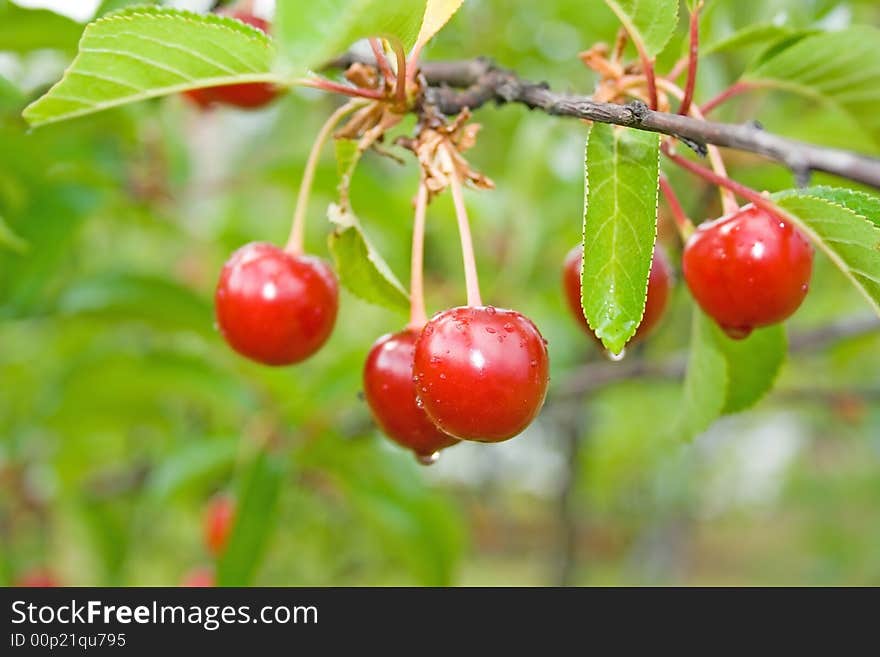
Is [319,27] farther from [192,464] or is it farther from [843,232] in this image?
[192,464]

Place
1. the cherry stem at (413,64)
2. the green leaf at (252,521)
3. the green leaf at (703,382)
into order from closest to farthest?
the cherry stem at (413,64) → the green leaf at (703,382) → the green leaf at (252,521)

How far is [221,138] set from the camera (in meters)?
6.43

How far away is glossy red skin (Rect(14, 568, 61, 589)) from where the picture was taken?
3.17 metres

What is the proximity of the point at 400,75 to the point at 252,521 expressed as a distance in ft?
4.21

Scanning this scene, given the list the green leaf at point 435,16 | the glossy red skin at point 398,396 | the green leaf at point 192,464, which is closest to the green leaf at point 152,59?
the green leaf at point 435,16

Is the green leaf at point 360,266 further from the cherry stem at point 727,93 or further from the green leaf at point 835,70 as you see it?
the green leaf at point 835,70

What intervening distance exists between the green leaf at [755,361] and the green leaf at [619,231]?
490 millimetres

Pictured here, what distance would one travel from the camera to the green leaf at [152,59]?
105cm

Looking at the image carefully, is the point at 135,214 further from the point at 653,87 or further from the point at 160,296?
the point at 653,87

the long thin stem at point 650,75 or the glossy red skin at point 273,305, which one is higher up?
the long thin stem at point 650,75

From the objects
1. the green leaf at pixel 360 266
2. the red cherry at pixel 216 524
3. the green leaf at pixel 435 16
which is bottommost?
the green leaf at pixel 360 266

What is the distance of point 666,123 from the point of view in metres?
1.03
